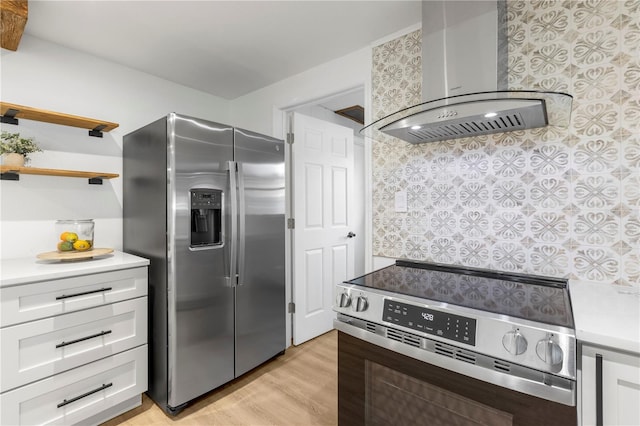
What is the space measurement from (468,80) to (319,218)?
71.5 inches

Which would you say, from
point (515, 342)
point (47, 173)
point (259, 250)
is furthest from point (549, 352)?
point (47, 173)

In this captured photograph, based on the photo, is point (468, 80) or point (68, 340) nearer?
point (468, 80)

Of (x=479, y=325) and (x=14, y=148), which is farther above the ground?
(x=14, y=148)

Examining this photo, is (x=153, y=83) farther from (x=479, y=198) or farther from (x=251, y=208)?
(x=479, y=198)

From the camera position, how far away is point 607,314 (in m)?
1.00

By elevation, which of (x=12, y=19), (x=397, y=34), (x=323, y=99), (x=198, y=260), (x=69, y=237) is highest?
(x=397, y=34)

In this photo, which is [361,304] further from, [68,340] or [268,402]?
[68,340]

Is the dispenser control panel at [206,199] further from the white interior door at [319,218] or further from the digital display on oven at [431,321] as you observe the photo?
the digital display on oven at [431,321]

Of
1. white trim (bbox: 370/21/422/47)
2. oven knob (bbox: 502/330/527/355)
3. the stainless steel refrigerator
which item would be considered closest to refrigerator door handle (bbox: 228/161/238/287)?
the stainless steel refrigerator

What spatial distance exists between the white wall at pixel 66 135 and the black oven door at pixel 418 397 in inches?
84.0

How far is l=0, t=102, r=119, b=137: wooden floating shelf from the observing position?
184cm

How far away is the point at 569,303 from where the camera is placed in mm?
1125

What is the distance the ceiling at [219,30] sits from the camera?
5.80 feet

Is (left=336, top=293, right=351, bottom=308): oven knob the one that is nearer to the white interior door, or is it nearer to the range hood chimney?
the range hood chimney
